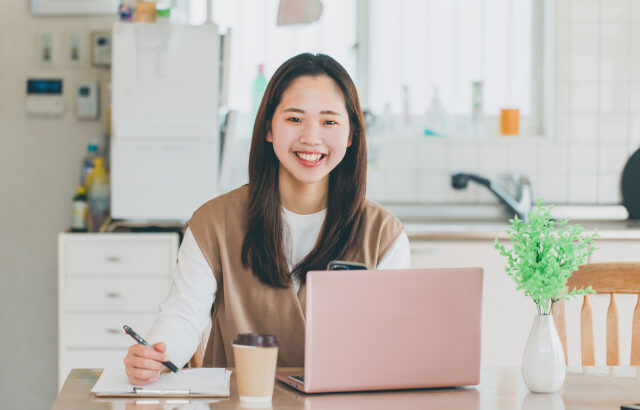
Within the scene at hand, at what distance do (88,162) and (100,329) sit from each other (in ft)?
2.57

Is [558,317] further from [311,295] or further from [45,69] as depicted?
[45,69]

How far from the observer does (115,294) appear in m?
2.94

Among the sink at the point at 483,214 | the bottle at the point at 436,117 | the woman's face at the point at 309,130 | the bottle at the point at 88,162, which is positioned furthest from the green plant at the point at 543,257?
the bottle at the point at 88,162

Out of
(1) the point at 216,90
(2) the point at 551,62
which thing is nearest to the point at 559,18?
(2) the point at 551,62

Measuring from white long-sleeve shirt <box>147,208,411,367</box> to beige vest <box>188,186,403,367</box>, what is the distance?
2cm

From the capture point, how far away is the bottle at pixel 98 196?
315cm

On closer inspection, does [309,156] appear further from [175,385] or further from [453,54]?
[453,54]

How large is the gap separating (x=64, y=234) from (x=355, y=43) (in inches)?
59.3

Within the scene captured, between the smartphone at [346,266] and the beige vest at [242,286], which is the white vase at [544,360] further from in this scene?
the beige vest at [242,286]

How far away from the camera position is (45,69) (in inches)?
136

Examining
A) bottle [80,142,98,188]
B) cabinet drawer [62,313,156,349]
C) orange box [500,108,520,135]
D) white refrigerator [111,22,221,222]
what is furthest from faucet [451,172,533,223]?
bottle [80,142,98,188]

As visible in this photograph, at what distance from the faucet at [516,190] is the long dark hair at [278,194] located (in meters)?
1.78

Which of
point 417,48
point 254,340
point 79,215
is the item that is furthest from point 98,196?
point 254,340

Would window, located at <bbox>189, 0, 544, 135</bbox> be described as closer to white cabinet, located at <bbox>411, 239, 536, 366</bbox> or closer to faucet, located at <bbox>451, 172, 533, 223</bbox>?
faucet, located at <bbox>451, 172, 533, 223</bbox>
